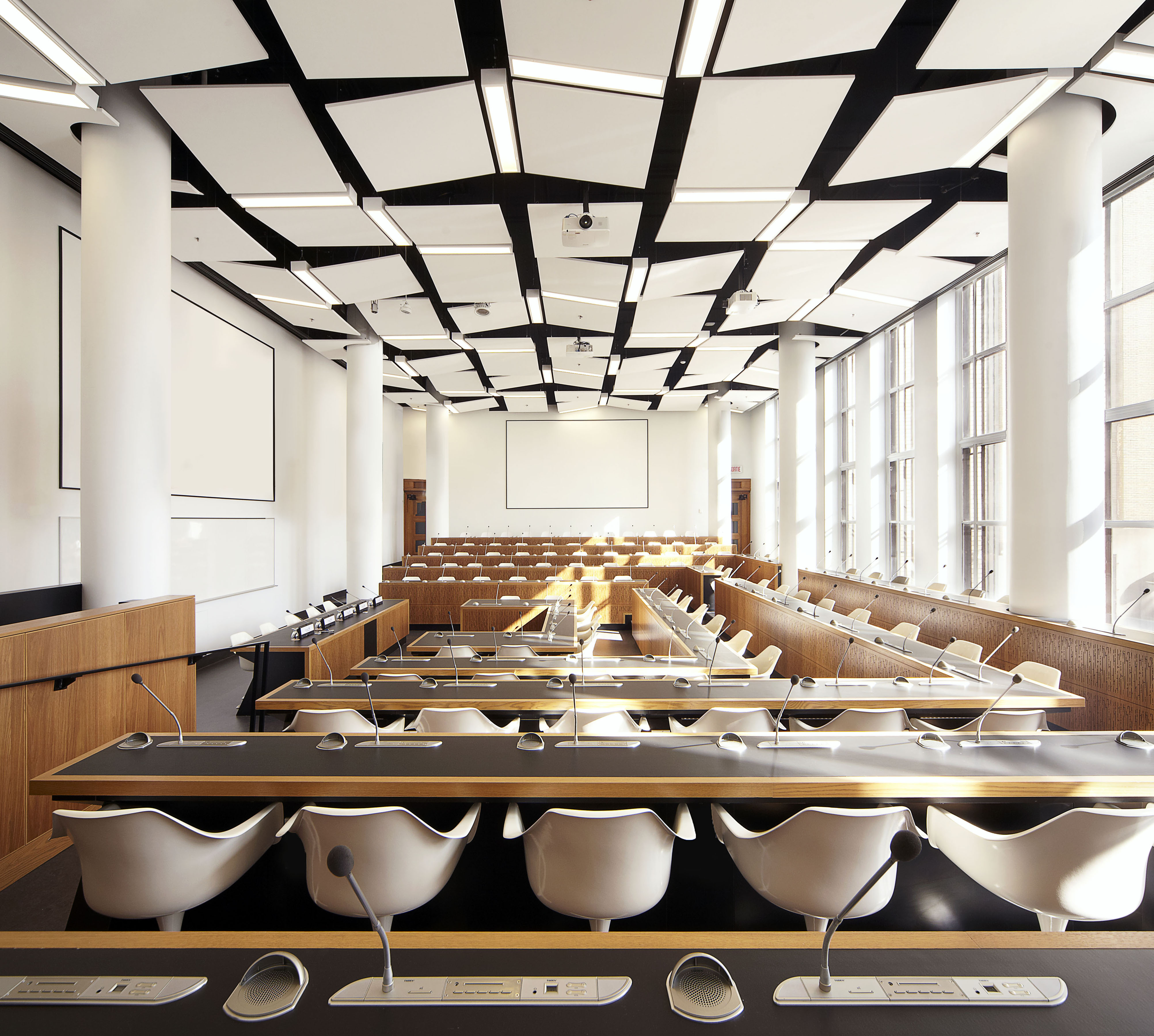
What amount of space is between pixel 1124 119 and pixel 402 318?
771 cm

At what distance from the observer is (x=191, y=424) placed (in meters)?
7.29

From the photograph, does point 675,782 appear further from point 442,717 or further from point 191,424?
point 191,424

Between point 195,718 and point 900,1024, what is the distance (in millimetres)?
5090

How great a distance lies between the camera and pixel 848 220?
19.4 feet

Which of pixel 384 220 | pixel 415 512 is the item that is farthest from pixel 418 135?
pixel 415 512

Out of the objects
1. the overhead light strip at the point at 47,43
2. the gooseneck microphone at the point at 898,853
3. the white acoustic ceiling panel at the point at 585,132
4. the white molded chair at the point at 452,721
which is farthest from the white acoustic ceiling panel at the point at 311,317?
the gooseneck microphone at the point at 898,853

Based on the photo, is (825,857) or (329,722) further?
(329,722)

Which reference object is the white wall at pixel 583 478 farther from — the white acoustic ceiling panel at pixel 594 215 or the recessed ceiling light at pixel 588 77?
the recessed ceiling light at pixel 588 77

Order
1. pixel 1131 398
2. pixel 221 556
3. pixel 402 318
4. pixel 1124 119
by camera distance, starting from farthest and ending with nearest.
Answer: pixel 402 318, pixel 221 556, pixel 1131 398, pixel 1124 119

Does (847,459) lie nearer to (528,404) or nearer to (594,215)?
(528,404)

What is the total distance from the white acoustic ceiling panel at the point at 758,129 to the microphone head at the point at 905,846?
4361mm

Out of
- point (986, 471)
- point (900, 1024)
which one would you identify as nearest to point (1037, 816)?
point (900, 1024)

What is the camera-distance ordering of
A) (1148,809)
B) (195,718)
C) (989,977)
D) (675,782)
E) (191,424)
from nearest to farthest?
(989,977), (1148,809), (675,782), (195,718), (191,424)

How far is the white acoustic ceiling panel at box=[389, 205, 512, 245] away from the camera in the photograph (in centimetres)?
565
